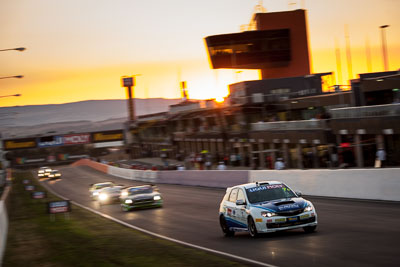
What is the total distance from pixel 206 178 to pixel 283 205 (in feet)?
91.2

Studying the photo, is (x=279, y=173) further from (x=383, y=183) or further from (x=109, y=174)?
(x=109, y=174)

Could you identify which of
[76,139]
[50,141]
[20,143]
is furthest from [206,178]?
[76,139]

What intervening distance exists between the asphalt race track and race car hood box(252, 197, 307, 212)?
712 millimetres

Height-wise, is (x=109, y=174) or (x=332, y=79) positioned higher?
(x=332, y=79)

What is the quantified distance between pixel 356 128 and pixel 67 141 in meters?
A: 107

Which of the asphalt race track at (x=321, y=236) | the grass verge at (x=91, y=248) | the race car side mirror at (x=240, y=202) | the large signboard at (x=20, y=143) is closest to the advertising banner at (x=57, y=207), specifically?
the grass verge at (x=91, y=248)

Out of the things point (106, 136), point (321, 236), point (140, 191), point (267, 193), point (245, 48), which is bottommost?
point (321, 236)

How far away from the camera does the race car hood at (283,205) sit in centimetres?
1377

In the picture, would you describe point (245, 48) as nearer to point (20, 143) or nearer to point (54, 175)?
point (54, 175)

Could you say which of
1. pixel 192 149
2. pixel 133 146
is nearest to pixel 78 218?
pixel 192 149

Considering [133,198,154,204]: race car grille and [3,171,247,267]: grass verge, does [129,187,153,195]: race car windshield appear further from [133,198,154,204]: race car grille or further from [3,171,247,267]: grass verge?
[3,171,247,267]: grass verge

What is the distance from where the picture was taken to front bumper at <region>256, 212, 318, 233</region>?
13789mm

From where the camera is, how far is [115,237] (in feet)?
56.6

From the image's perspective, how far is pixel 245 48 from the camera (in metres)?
70.8
